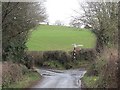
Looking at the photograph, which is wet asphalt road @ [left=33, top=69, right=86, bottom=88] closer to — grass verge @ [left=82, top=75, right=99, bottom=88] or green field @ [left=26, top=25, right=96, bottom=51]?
grass verge @ [left=82, top=75, right=99, bottom=88]

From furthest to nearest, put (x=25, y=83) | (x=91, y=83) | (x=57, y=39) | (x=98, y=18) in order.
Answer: (x=57, y=39) < (x=98, y=18) < (x=25, y=83) < (x=91, y=83)

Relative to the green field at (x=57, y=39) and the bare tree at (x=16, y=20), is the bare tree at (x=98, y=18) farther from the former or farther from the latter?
the green field at (x=57, y=39)

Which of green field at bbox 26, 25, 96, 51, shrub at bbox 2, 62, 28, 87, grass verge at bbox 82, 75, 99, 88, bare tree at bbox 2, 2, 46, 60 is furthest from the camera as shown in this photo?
green field at bbox 26, 25, 96, 51

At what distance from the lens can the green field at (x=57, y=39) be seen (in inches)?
2714

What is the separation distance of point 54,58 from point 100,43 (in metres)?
21.6

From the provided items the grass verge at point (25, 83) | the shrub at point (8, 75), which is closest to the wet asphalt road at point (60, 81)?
the grass verge at point (25, 83)

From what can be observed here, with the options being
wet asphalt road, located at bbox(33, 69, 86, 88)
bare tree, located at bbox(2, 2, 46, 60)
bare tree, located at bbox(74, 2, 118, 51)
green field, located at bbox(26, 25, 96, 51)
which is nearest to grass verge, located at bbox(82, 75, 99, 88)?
wet asphalt road, located at bbox(33, 69, 86, 88)

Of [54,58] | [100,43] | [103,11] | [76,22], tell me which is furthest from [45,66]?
[103,11]

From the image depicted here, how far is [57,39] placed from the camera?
81.1 meters

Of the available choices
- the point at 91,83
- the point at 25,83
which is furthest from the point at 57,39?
the point at 91,83

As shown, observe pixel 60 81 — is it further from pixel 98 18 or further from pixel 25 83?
pixel 98 18

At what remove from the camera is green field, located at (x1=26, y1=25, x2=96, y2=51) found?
68.9 meters

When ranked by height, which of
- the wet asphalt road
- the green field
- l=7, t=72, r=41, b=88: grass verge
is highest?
the green field

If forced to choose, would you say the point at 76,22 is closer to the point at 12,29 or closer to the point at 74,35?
the point at 12,29
